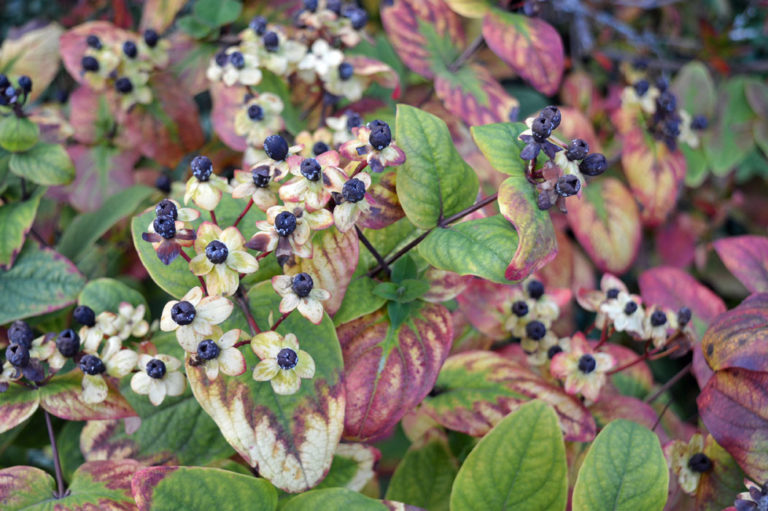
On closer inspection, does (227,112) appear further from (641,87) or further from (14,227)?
(641,87)

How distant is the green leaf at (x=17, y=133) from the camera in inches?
35.6

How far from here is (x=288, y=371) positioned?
0.62 m

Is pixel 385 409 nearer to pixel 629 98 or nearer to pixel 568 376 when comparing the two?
pixel 568 376

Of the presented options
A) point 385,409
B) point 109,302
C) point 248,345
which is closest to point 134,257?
point 109,302

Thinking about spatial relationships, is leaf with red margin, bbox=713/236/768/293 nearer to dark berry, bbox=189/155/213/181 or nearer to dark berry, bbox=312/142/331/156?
dark berry, bbox=312/142/331/156

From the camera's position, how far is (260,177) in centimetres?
64

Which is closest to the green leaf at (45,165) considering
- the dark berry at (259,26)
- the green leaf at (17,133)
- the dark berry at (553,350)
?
the green leaf at (17,133)

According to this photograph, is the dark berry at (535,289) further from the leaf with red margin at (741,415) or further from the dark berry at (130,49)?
the dark berry at (130,49)

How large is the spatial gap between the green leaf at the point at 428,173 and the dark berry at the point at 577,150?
135 millimetres

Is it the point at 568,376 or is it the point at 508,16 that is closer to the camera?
the point at 568,376

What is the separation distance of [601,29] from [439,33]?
74 cm

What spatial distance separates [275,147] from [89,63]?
0.61 meters

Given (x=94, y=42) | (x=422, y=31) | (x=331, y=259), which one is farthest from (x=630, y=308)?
(x=94, y=42)

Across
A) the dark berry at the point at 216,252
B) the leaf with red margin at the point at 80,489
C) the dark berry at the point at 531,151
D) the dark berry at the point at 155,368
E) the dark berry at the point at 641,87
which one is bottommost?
the leaf with red margin at the point at 80,489
